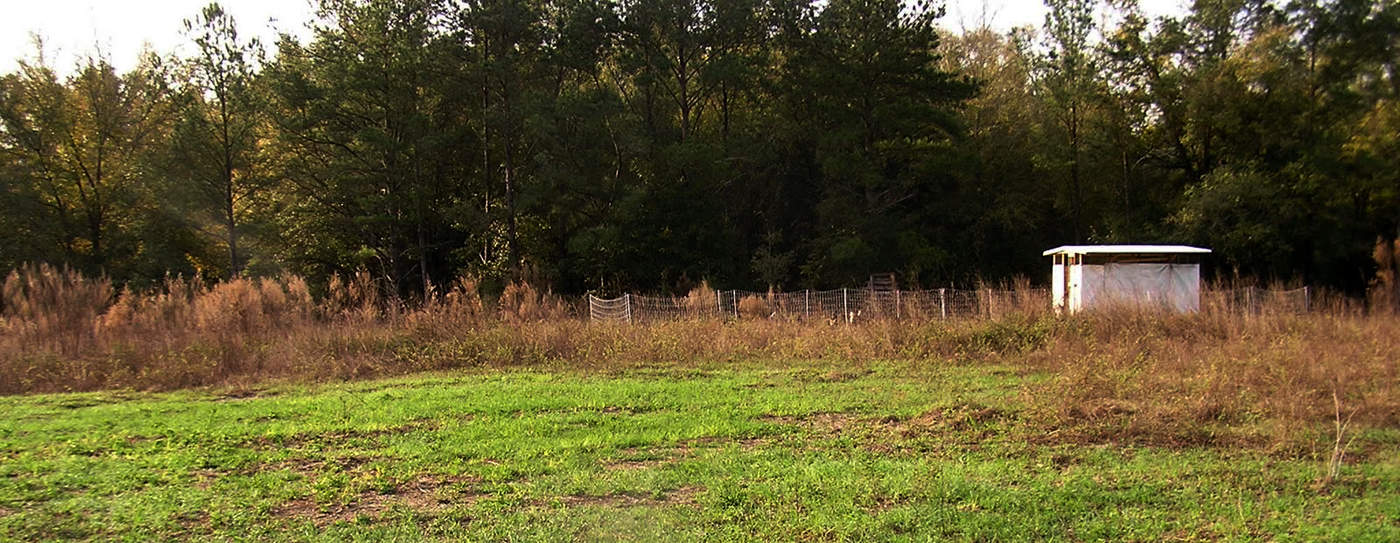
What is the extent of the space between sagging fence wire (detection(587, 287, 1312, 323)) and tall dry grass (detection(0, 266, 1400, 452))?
36 cm

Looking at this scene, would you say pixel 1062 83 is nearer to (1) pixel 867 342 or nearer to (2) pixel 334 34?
(1) pixel 867 342

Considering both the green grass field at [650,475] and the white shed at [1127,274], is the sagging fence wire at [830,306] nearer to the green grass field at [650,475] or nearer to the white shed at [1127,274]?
the white shed at [1127,274]

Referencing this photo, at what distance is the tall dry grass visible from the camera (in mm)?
7504

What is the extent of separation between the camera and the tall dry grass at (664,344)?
750 centimetres

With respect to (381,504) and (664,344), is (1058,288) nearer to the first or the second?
(664,344)

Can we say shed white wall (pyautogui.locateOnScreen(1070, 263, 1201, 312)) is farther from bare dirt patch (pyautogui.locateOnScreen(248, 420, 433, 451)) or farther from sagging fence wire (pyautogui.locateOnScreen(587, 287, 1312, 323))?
bare dirt patch (pyautogui.locateOnScreen(248, 420, 433, 451))

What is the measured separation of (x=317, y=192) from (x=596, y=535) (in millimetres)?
27676

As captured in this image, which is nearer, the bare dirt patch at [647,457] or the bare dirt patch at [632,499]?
the bare dirt patch at [632,499]

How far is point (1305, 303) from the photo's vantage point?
50.8 ft

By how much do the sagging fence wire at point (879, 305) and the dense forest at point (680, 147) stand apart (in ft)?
28.1

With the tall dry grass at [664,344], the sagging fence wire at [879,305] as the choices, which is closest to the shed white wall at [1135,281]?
the sagging fence wire at [879,305]

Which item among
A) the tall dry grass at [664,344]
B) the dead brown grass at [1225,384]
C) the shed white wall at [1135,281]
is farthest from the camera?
the shed white wall at [1135,281]

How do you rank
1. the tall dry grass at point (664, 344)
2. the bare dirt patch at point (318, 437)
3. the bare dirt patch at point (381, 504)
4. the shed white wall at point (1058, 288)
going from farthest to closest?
the shed white wall at point (1058, 288) < the tall dry grass at point (664, 344) < the bare dirt patch at point (318, 437) < the bare dirt patch at point (381, 504)

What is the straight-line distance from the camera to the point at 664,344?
1241 centimetres
